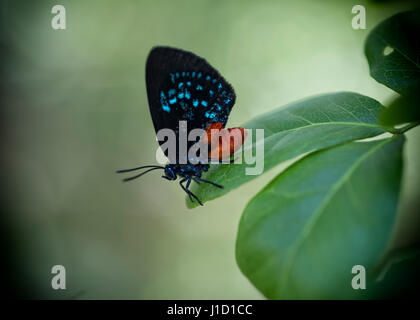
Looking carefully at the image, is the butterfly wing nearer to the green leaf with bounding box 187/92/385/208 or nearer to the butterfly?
the butterfly

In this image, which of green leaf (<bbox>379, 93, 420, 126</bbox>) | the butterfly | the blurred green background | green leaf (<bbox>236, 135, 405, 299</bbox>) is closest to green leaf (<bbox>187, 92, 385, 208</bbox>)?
green leaf (<bbox>236, 135, 405, 299</bbox>)

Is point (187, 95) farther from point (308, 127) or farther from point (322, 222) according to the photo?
point (322, 222)

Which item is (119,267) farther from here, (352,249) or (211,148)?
(352,249)

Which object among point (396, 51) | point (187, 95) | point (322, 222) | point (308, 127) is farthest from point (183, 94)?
point (322, 222)

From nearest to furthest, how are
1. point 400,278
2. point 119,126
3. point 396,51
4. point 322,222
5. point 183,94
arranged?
point 322,222, point 400,278, point 396,51, point 183,94, point 119,126

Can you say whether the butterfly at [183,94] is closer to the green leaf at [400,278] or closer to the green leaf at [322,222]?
the green leaf at [322,222]
